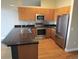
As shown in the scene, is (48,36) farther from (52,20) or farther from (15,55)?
(15,55)

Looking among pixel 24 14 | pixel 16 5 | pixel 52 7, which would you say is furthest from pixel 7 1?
pixel 52 7

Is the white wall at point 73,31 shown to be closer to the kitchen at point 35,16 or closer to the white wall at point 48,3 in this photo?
the kitchen at point 35,16

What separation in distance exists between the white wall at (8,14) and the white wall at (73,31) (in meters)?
4.05

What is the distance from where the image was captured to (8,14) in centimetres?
745

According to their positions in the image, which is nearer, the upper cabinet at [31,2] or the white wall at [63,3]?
the white wall at [63,3]

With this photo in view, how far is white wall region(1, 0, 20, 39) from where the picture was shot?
24.1 feet

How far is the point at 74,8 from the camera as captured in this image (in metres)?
4.69

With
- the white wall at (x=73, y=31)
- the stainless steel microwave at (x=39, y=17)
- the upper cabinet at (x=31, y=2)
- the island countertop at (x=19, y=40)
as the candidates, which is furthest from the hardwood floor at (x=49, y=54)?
the upper cabinet at (x=31, y=2)

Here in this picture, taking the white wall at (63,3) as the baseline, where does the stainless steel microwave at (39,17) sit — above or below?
below

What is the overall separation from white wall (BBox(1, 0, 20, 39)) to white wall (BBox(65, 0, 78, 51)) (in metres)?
4.05

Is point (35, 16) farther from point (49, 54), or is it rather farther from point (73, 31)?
point (49, 54)

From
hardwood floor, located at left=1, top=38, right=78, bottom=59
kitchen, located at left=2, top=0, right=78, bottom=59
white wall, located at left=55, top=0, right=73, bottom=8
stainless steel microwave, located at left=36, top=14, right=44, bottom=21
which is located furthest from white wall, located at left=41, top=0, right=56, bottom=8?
hardwood floor, located at left=1, top=38, right=78, bottom=59

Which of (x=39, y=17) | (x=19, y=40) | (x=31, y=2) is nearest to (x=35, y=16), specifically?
(x=39, y=17)

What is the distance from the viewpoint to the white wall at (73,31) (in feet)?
15.5
